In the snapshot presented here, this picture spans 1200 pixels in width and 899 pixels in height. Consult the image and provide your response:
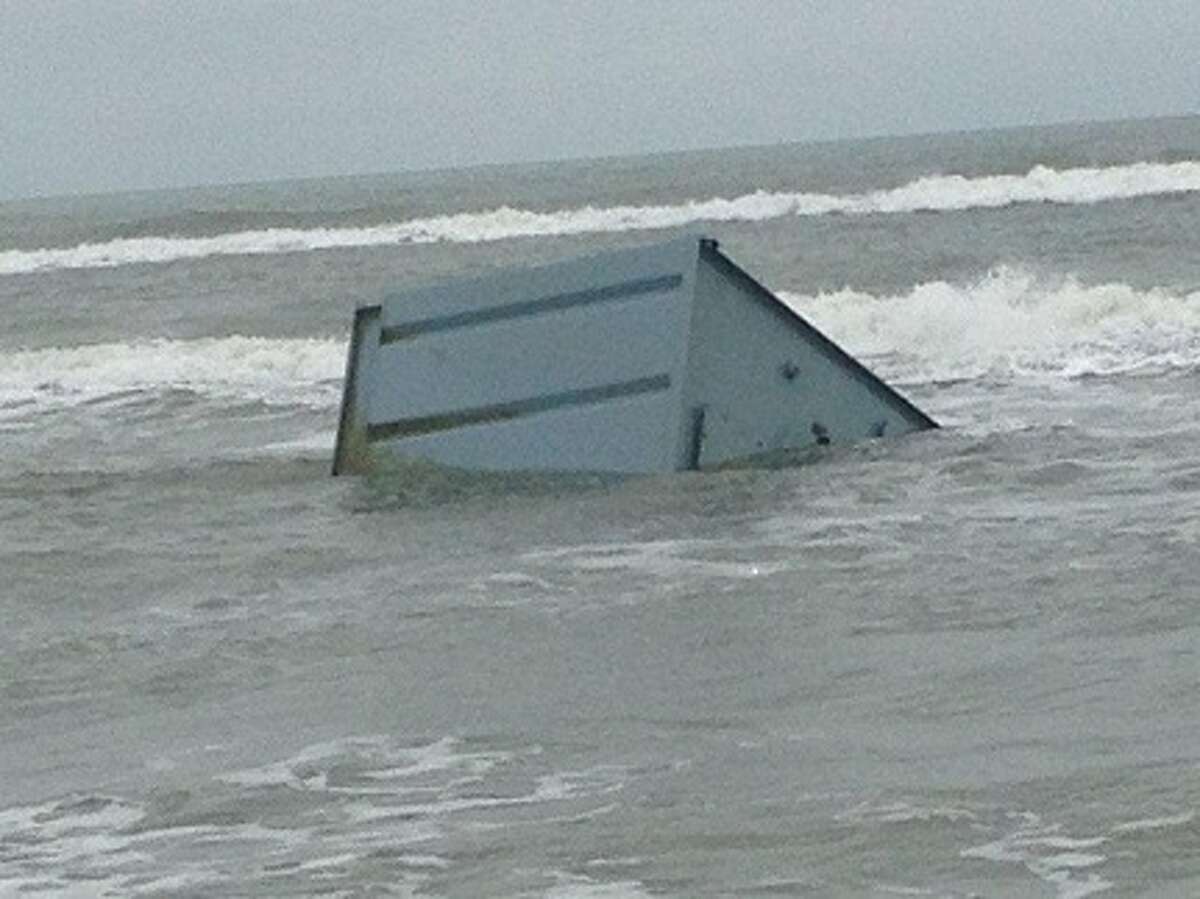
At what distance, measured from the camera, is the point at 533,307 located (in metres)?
12.3

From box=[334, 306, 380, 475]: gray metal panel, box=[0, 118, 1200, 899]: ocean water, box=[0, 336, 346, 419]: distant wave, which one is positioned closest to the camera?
box=[0, 118, 1200, 899]: ocean water

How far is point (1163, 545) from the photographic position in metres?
8.95

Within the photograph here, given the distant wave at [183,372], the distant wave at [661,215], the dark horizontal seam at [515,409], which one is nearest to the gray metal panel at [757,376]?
the dark horizontal seam at [515,409]


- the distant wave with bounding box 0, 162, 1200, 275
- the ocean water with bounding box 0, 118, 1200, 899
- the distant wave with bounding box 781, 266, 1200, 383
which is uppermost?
the distant wave with bounding box 0, 162, 1200, 275

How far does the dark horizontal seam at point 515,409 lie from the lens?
469 inches

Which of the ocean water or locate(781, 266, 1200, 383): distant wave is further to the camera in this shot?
locate(781, 266, 1200, 383): distant wave

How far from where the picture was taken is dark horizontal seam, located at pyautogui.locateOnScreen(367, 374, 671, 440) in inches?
469

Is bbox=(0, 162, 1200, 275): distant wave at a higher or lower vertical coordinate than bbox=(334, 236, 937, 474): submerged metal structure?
higher

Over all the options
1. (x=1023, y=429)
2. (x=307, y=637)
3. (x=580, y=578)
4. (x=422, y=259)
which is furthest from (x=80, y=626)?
(x=422, y=259)

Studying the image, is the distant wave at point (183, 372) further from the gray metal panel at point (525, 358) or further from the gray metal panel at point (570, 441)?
the gray metal panel at point (570, 441)

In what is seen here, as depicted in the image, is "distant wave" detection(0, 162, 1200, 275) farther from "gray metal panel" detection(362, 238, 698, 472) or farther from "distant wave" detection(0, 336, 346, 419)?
"gray metal panel" detection(362, 238, 698, 472)

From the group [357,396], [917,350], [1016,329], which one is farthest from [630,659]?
[917,350]

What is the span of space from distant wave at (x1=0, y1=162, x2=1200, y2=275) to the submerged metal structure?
96.2 feet

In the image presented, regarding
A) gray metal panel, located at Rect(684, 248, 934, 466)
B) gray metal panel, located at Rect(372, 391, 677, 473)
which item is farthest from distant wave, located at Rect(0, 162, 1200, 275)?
gray metal panel, located at Rect(372, 391, 677, 473)
